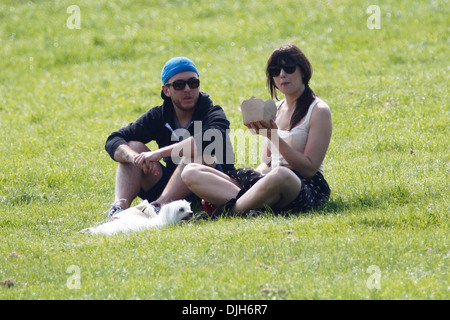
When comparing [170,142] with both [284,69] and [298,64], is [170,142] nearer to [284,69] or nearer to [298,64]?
[284,69]

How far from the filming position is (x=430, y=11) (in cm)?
1518

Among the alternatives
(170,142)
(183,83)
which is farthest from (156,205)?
(183,83)

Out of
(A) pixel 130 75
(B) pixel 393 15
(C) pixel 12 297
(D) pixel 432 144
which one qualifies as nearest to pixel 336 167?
(D) pixel 432 144

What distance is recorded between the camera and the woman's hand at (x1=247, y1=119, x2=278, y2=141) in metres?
6.20

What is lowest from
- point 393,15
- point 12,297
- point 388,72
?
point 12,297

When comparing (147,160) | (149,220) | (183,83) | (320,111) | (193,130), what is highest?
(183,83)

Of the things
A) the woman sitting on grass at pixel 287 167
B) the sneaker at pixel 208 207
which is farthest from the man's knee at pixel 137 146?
the sneaker at pixel 208 207

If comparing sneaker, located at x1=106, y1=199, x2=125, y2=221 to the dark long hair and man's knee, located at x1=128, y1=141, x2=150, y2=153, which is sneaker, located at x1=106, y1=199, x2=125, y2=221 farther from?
the dark long hair

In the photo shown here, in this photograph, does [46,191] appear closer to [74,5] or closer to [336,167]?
[336,167]

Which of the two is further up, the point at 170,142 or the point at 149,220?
the point at 170,142

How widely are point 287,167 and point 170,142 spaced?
139 centimetres

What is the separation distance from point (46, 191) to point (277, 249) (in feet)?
12.4

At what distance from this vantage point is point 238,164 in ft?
28.8

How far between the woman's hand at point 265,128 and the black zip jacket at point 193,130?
0.84 m
